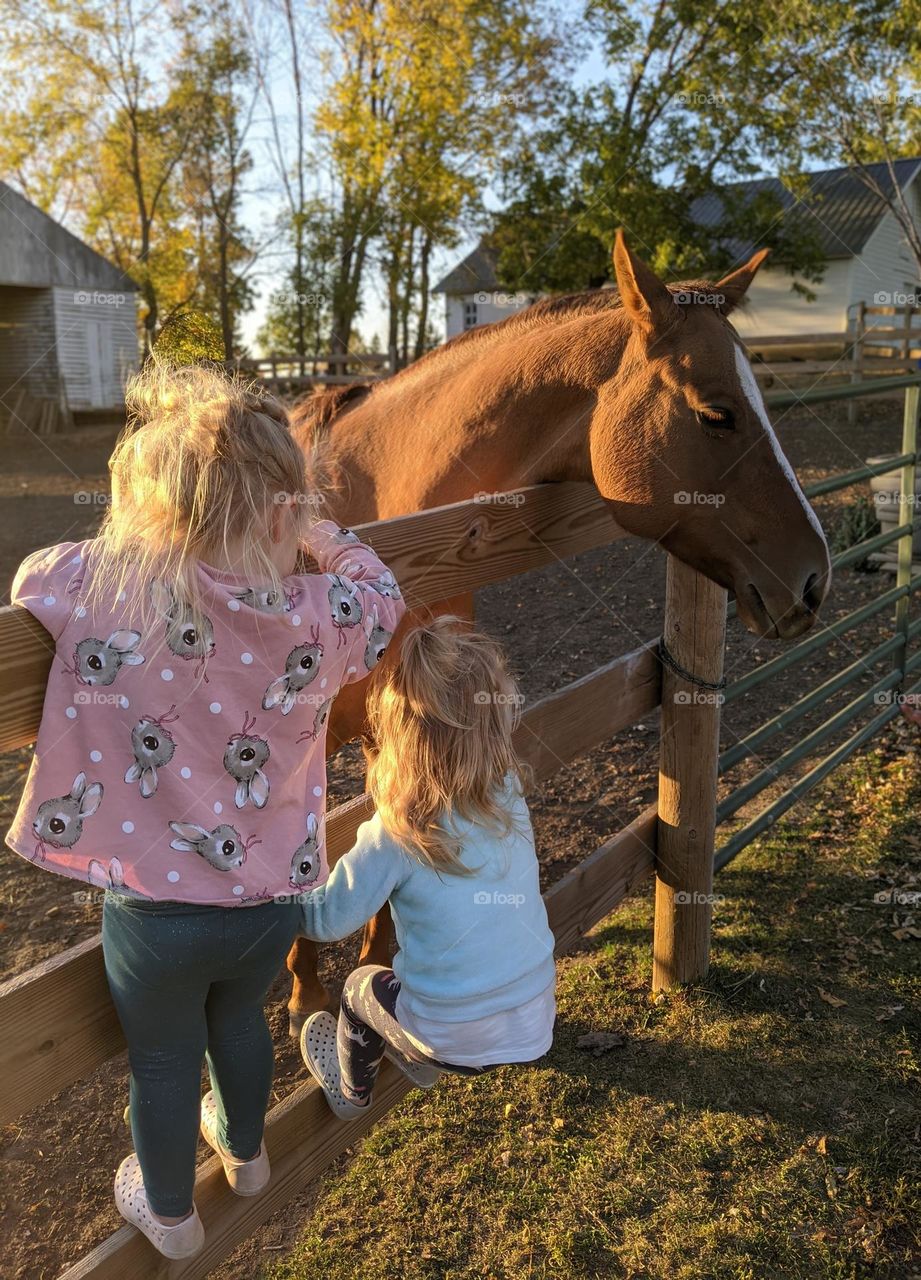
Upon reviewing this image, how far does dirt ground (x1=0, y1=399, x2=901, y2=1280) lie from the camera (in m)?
2.36

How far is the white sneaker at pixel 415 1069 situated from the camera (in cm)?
192

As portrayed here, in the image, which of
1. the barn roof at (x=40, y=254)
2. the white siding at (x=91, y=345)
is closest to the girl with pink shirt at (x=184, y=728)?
the barn roof at (x=40, y=254)

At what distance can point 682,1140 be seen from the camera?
260 cm

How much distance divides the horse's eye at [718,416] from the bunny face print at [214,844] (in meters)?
1.64

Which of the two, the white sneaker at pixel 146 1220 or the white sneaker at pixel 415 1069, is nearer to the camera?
the white sneaker at pixel 146 1220

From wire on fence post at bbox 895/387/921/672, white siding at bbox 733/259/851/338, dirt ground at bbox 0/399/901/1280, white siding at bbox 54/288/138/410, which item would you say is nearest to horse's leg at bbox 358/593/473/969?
dirt ground at bbox 0/399/901/1280

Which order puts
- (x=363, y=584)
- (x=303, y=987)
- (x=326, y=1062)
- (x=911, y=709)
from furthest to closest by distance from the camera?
(x=911, y=709)
(x=303, y=987)
(x=326, y=1062)
(x=363, y=584)

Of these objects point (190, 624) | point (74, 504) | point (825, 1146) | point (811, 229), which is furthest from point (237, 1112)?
point (811, 229)

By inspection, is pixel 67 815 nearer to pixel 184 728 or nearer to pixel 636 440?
pixel 184 728

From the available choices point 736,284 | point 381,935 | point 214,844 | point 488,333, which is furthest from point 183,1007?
point 736,284

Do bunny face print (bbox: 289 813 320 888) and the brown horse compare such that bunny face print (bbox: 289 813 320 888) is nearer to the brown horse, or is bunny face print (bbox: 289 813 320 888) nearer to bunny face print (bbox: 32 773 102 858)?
bunny face print (bbox: 32 773 102 858)

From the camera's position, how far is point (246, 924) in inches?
57.6

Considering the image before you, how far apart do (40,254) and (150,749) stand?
79.7 ft

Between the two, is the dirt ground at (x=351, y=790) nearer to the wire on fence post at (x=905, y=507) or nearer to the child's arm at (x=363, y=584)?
the child's arm at (x=363, y=584)
